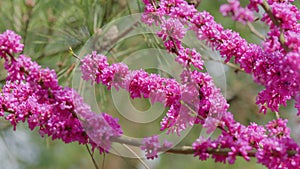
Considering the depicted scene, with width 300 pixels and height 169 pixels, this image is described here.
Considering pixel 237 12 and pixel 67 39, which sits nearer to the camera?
pixel 237 12

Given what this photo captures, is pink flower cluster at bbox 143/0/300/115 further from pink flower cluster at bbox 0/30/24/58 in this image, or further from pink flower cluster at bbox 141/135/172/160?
pink flower cluster at bbox 0/30/24/58

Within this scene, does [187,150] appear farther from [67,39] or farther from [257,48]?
[67,39]

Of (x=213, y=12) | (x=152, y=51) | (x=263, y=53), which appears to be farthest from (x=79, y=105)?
(x=213, y=12)

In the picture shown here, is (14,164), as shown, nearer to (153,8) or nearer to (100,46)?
(100,46)

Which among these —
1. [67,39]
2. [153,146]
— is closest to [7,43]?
[153,146]

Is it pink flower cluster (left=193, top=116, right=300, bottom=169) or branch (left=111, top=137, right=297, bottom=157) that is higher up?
pink flower cluster (left=193, top=116, right=300, bottom=169)

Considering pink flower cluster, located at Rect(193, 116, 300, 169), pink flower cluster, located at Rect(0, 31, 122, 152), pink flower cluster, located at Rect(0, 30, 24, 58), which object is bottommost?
pink flower cluster, located at Rect(0, 31, 122, 152)

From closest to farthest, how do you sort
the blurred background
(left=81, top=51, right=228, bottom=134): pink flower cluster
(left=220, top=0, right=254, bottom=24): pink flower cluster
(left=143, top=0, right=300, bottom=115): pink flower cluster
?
(left=220, top=0, right=254, bottom=24): pink flower cluster → (left=143, top=0, right=300, bottom=115): pink flower cluster → (left=81, top=51, right=228, bottom=134): pink flower cluster → the blurred background

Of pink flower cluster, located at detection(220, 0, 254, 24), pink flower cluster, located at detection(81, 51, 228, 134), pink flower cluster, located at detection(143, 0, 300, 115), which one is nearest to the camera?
pink flower cluster, located at detection(220, 0, 254, 24)

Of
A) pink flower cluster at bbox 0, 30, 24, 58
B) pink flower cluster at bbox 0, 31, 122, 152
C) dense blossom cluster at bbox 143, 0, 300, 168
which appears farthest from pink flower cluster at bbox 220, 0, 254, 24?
pink flower cluster at bbox 0, 30, 24, 58
